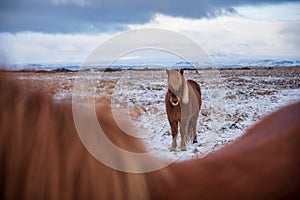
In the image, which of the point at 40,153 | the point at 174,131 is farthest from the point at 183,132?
the point at 40,153

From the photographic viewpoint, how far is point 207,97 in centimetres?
90

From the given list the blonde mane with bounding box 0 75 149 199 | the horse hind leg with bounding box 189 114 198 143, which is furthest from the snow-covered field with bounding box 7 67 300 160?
the blonde mane with bounding box 0 75 149 199

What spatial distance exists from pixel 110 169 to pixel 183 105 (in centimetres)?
29

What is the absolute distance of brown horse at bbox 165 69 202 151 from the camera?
859 millimetres

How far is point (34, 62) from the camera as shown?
0.82 m

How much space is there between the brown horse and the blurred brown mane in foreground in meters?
0.13

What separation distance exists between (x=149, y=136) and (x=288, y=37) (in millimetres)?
460

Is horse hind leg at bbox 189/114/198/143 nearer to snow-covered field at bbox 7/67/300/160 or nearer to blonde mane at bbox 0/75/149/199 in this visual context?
snow-covered field at bbox 7/67/300/160

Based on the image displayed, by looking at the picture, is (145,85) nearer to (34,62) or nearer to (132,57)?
(132,57)

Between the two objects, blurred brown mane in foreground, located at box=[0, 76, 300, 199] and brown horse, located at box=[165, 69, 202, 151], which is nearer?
blurred brown mane in foreground, located at box=[0, 76, 300, 199]

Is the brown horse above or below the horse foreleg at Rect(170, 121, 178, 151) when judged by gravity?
above

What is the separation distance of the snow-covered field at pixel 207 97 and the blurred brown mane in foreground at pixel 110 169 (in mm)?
74

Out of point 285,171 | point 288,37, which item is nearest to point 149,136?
point 285,171

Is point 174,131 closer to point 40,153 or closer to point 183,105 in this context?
point 183,105
